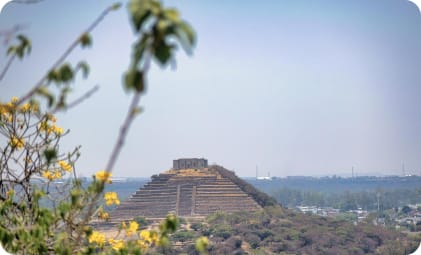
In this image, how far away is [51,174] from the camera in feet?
8.90

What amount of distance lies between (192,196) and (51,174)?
3257cm

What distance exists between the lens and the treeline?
4819cm

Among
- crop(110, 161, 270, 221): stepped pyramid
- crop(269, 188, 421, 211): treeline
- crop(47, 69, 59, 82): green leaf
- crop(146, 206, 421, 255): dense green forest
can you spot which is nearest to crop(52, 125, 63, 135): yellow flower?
crop(47, 69, 59, 82): green leaf

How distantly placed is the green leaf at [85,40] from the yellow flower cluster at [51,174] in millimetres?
1387

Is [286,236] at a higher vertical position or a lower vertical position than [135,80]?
lower

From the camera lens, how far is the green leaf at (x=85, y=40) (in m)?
1.32

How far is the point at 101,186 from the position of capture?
1.55 m

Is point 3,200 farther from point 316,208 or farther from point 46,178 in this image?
point 316,208

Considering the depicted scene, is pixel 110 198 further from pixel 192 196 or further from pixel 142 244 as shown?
pixel 192 196

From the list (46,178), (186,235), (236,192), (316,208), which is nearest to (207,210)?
(236,192)

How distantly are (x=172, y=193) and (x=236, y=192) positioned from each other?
9.45ft

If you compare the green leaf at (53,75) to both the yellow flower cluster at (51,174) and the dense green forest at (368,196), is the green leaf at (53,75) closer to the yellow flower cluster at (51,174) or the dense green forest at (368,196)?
the yellow flower cluster at (51,174)

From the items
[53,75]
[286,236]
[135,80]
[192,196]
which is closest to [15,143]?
[53,75]

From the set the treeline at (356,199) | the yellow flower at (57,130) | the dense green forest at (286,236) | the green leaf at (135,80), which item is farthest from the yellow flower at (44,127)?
the treeline at (356,199)
